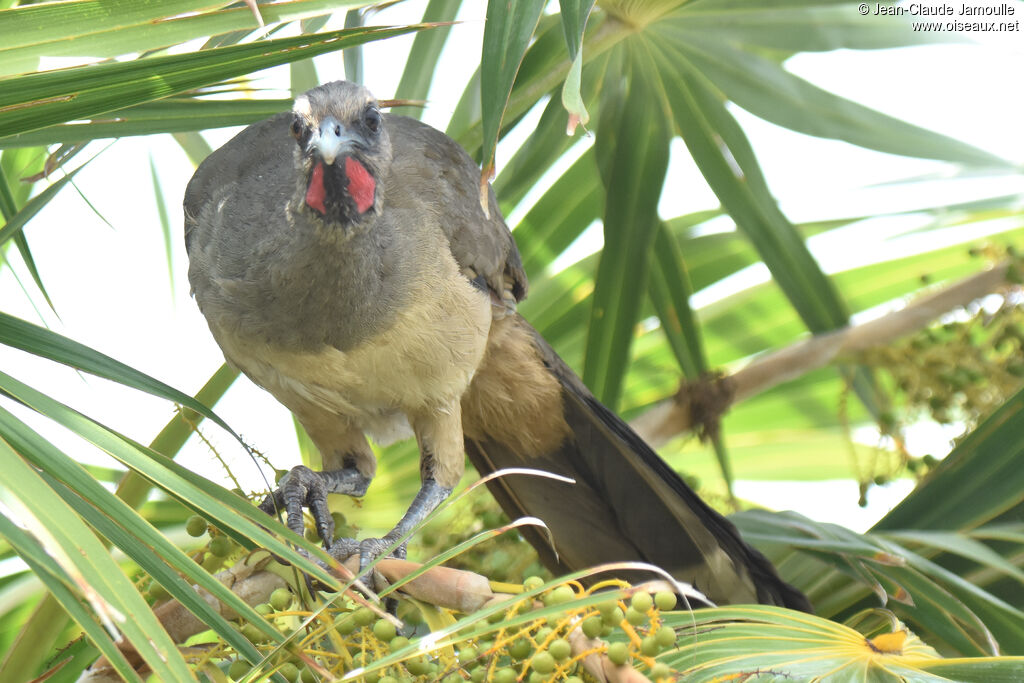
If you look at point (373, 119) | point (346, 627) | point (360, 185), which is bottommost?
point (346, 627)

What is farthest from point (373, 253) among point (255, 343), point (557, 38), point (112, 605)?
point (112, 605)

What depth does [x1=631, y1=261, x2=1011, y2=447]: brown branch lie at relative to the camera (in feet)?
8.21

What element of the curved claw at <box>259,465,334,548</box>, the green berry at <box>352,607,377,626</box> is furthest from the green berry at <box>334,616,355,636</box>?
the curved claw at <box>259,465,334,548</box>

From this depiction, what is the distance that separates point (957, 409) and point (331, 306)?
5.05 feet

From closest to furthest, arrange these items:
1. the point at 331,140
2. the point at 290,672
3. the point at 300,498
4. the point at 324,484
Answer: the point at 290,672 < the point at 331,140 < the point at 300,498 < the point at 324,484

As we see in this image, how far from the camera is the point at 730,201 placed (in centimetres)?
240

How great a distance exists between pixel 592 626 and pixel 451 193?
1256 millimetres

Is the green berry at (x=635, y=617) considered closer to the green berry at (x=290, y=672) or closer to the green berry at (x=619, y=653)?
the green berry at (x=619, y=653)

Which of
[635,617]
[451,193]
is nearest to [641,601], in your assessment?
[635,617]

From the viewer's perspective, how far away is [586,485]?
2350 millimetres

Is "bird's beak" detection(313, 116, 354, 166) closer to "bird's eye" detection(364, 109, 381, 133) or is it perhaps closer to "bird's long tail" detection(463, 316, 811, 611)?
"bird's eye" detection(364, 109, 381, 133)

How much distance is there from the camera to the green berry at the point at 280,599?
131 cm

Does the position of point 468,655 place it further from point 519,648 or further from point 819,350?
point 819,350

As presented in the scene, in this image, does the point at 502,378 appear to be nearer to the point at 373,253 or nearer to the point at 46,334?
the point at 373,253
